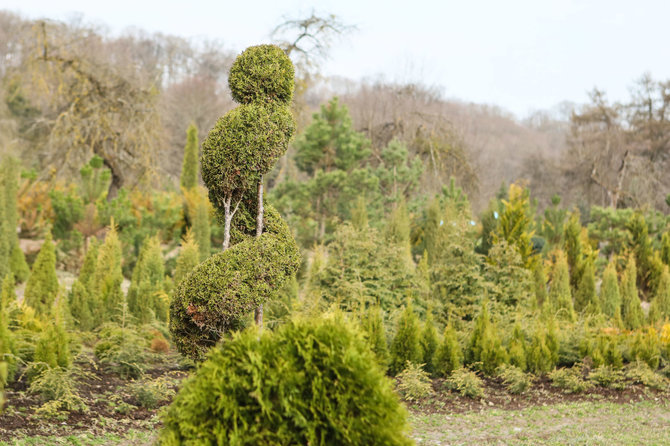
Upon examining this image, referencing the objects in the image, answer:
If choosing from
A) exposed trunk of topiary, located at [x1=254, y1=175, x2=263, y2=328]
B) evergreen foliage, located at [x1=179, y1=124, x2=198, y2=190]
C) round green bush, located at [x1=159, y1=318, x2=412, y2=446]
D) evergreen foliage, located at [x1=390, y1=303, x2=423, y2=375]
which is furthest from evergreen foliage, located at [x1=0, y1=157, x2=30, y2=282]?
round green bush, located at [x1=159, y1=318, x2=412, y2=446]

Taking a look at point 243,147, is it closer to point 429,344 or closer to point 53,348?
point 53,348

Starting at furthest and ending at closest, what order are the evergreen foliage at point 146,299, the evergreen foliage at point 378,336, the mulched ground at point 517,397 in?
the evergreen foliage at point 146,299 < the evergreen foliage at point 378,336 < the mulched ground at point 517,397

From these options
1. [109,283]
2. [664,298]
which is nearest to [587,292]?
[664,298]

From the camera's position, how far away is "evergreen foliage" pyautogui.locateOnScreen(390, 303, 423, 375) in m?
6.92

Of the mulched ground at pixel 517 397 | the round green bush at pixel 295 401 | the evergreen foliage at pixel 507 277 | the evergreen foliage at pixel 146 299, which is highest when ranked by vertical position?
the round green bush at pixel 295 401

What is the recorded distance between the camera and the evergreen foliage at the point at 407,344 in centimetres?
692

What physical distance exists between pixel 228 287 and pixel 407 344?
129 inches

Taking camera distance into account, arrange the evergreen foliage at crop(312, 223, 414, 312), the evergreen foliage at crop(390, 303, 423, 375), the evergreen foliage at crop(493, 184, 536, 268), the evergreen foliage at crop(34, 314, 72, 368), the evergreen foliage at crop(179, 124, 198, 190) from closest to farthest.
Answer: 1. the evergreen foliage at crop(34, 314, 72, 368)
2. the evergreen foliage at crop(390, 303, 423, 375)
3. the evergreen foliage at crop(312, 223, 414, 312)
4. the evergreen foliage at crop(493, 184, 536, 268)
5. the evergreen foliage at crop(179, 124, 198, 190)

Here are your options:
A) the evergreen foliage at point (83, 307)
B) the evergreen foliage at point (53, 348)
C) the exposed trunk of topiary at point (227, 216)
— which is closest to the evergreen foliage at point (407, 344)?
the exposed trunk of topiary at point (227, 216)

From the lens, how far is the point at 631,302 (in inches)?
420

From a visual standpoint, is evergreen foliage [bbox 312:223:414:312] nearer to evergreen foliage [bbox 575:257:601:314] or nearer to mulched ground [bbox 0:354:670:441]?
mulched ground [bbox 0:354:670:441]

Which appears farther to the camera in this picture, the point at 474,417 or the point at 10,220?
the point at 10,220

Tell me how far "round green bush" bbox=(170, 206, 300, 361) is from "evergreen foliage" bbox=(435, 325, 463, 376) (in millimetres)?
2921

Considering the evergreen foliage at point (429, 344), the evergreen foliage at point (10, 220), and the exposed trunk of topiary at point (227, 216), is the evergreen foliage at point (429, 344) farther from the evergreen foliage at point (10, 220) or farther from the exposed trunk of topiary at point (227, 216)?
the evergreen foliage at point (10, 220)
